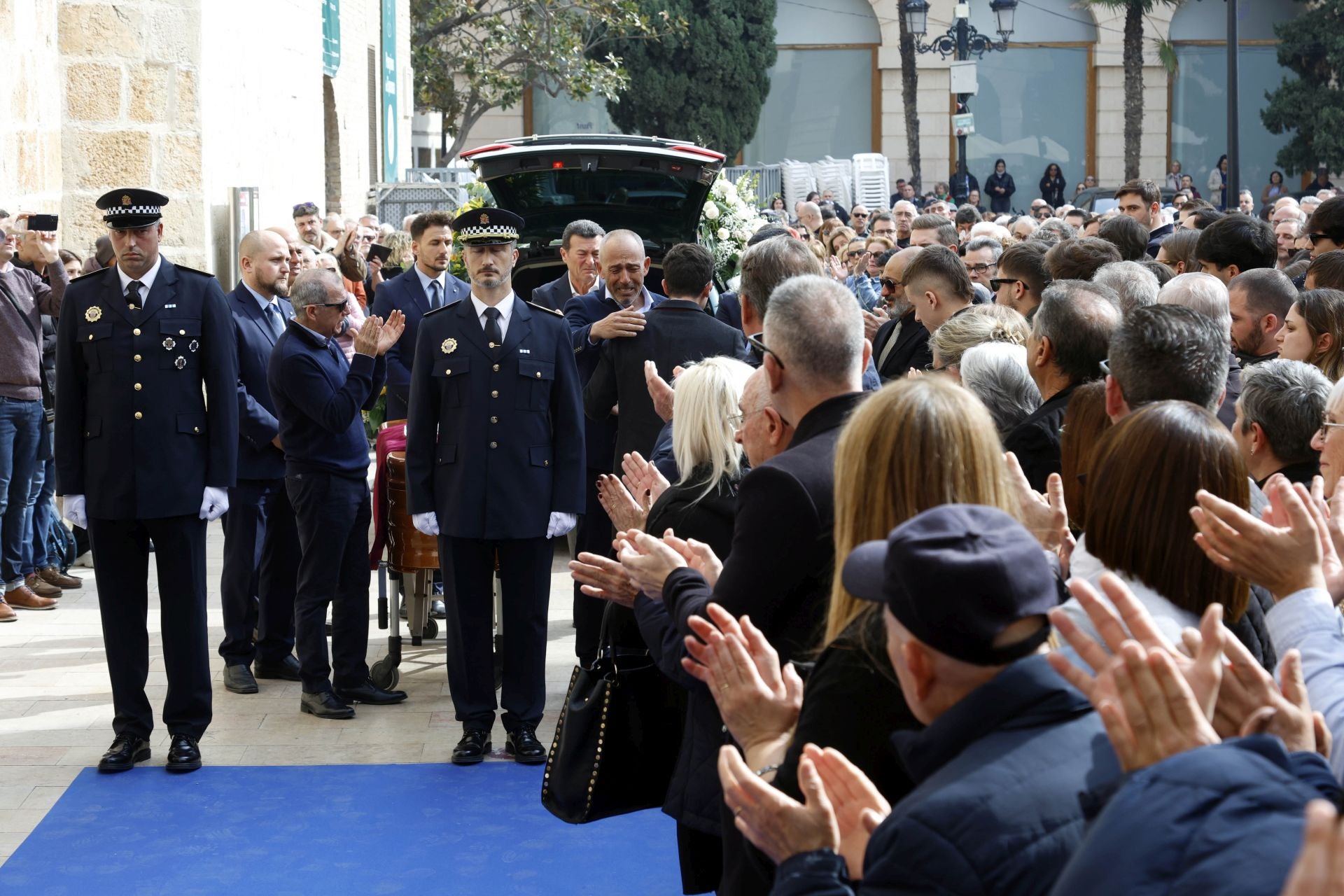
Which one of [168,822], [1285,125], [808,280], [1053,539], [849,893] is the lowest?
[168,822]

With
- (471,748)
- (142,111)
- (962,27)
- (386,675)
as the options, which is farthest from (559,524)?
(962,27)

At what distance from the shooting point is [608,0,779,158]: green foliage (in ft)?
118

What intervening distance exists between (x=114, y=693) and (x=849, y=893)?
14.8 feet

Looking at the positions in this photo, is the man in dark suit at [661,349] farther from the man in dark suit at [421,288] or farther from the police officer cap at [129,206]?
the police officer cap at [129,206]

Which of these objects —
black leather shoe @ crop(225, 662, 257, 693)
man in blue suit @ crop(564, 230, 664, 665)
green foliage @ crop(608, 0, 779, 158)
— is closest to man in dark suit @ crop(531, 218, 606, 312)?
man in blue suit @ crop(564, 230, 664, 665)

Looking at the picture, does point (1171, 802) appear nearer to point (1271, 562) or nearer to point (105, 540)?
point (1271, 562)

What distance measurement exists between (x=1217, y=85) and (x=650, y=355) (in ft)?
121

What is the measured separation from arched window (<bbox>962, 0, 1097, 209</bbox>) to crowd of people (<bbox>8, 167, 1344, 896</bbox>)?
31.5 m

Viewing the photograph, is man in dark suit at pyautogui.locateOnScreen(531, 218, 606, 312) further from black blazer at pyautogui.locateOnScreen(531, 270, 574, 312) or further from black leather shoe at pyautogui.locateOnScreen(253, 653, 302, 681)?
black leather shoe at pyautogui.locateOnScreen(253, 653, 302, 681)

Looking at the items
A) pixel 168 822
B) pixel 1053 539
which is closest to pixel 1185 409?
pixel 1053 539

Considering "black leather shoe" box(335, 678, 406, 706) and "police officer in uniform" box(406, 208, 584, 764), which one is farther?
"black leather shoe" box(335, 678, 406, 706)

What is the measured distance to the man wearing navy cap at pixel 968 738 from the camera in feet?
6.18

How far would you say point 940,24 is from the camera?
39.6 m

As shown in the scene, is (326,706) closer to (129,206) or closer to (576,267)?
(129,206)
